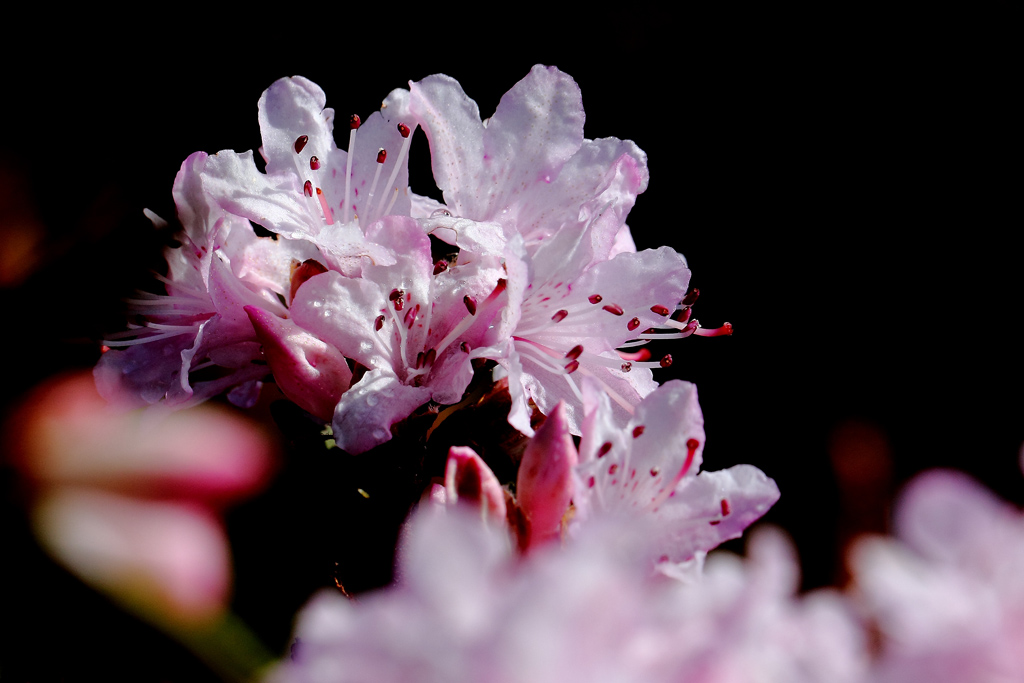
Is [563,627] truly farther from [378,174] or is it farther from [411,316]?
[378,174]

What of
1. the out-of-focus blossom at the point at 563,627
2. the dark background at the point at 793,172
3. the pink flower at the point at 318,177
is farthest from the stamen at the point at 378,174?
the dark background at the point at 793,172

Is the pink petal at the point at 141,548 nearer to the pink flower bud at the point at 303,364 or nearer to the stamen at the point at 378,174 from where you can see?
the pink flower bud at the point at 303,364

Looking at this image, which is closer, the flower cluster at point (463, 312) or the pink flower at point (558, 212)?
the flower cluster at point (463, 312)

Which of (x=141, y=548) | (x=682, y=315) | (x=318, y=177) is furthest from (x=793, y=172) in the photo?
(x=141, y=548)

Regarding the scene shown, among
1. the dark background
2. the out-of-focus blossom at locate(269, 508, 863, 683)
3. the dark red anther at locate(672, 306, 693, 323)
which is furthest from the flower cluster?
the dark background

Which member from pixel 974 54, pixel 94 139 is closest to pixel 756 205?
pixel 974 54

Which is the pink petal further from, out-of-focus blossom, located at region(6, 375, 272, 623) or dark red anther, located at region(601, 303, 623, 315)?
dark red anther, located at region(601, 303, 623, 315)

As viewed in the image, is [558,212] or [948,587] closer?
[948,587]

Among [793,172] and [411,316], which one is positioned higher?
[411,316]
